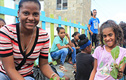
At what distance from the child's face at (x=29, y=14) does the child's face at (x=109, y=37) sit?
1.00 meters

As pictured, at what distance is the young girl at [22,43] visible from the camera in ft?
3.68

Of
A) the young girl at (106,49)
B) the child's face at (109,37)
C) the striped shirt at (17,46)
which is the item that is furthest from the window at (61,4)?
the striped shirt at (17,46)

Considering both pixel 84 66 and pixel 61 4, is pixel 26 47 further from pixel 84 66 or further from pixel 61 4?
pixel 61 4

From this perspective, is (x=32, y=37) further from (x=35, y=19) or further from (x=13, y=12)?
(x=13, y=12)

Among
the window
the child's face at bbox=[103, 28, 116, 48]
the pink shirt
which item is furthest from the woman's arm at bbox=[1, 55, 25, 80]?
the window

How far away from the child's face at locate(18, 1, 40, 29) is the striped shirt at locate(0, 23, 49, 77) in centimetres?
12

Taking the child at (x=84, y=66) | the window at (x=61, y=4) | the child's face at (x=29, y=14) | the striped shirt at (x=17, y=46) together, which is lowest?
the child at (x=84, y=66)

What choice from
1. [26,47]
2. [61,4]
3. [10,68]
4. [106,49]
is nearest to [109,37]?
[106,49]

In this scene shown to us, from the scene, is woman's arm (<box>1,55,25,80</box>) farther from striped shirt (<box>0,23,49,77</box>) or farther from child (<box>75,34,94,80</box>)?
child (<box>75,34,94,80</box>)

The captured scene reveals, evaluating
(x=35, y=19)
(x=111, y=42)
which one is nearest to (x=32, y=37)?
(x=35, y=19)

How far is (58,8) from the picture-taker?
12336mm

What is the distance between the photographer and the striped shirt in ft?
3.66

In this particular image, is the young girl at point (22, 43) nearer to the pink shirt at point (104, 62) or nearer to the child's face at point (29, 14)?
the child's face at point (29, 14)

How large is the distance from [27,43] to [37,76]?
3.45 ft
